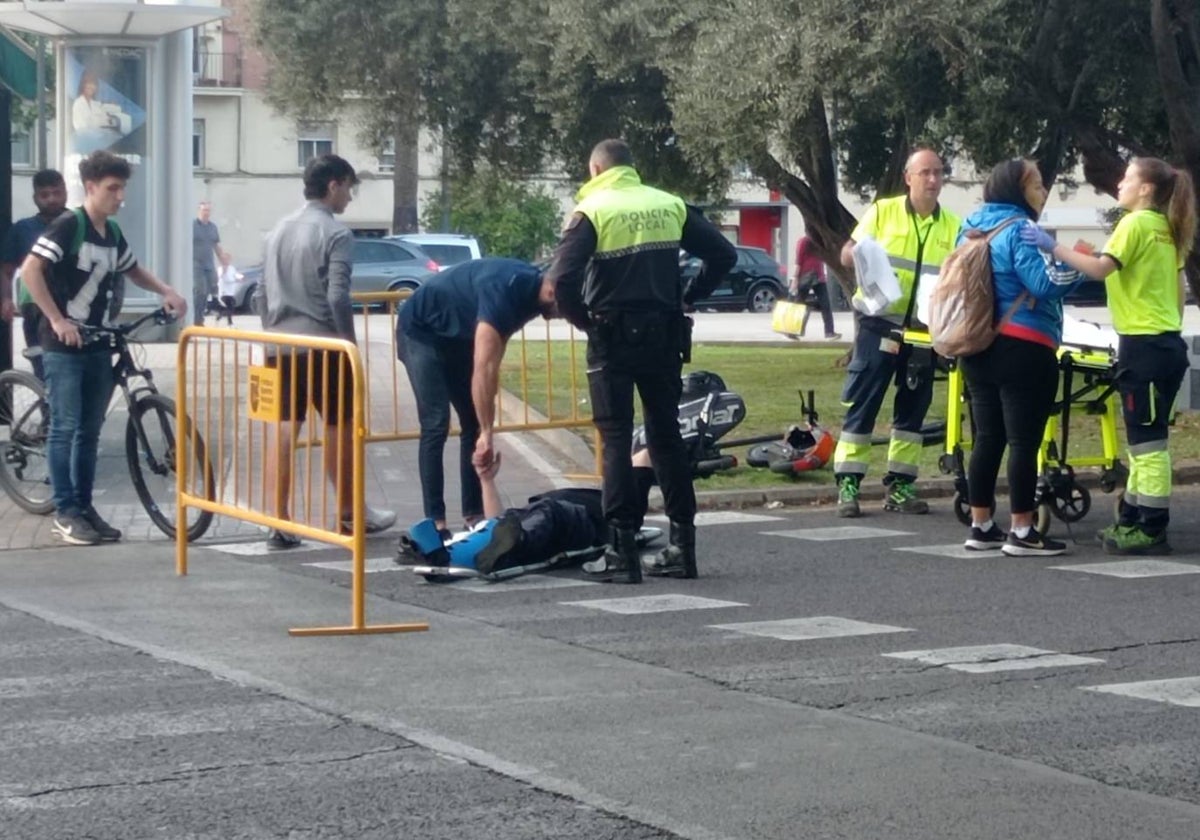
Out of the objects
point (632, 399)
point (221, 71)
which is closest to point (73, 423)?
point (632, 399)

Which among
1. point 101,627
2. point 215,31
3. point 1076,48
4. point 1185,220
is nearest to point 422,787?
point 101,627

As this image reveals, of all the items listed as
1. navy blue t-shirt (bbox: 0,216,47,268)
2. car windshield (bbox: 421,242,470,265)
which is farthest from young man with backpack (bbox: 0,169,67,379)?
car windshield (bbox: 421,242,470,265)

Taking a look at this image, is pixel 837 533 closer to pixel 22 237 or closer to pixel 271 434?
pixel 271 434

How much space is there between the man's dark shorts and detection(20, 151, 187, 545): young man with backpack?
55.8 inches

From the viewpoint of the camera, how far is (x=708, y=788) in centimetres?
523

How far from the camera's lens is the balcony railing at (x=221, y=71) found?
202ft

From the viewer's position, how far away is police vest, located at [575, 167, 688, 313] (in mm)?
8516

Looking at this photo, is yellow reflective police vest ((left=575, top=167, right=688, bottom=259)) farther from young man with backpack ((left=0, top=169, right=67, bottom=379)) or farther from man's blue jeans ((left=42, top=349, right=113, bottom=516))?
young man with backpack ((left=0, top=169, right=67, bottom=379))

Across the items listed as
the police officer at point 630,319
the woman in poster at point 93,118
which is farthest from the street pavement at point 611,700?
the woman in poster at point 93,118

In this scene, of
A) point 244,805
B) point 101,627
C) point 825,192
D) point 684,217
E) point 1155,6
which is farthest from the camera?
point 825,192

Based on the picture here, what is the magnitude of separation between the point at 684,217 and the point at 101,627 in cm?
299

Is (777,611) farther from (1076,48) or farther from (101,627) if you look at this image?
(1076,48)

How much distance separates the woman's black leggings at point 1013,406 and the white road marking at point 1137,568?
17.8 inches

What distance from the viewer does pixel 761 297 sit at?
149 ft
